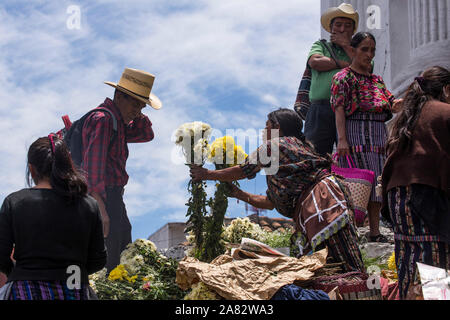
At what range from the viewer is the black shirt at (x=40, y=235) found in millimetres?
3453

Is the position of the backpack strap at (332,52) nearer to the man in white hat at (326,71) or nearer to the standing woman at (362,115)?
the man in white hat at (326,71)

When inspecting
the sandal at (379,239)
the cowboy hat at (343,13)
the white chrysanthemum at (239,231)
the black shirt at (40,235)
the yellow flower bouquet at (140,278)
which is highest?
the cowboy hat at (343,13)

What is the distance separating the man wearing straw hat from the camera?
579 cm

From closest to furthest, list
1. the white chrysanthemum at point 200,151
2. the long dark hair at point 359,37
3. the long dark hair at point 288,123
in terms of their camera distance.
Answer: the long dark hair at point 288,123, the white chrysanthemum at point 200,151, the long dark hair at point 359,37

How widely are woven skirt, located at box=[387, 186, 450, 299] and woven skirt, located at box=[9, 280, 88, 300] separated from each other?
6.43 ft

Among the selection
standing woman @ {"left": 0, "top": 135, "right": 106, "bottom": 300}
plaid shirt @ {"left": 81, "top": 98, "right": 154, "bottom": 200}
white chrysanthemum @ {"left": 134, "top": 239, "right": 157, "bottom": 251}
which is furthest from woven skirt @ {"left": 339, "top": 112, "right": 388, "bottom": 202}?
standing woman @ {"left": 0, "top": 135, "right": 106, "bottom": 300}

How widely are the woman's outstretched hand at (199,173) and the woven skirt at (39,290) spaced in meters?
1.79

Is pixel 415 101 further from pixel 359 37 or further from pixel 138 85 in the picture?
pixel 138 85

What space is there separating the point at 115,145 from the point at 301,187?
203cm

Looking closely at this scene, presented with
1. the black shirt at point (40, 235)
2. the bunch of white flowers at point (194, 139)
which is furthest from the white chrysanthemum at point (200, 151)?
the black shirt at point (40, 235)

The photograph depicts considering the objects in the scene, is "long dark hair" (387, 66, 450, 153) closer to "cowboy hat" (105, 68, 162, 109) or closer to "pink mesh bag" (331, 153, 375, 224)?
"pink mesh bag" (331, 153, 375, 224)

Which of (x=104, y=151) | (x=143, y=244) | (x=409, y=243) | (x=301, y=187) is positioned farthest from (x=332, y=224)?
(x=104, y=151)

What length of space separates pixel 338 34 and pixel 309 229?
9.65ft

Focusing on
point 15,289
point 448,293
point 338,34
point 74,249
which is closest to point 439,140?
point 448,293
